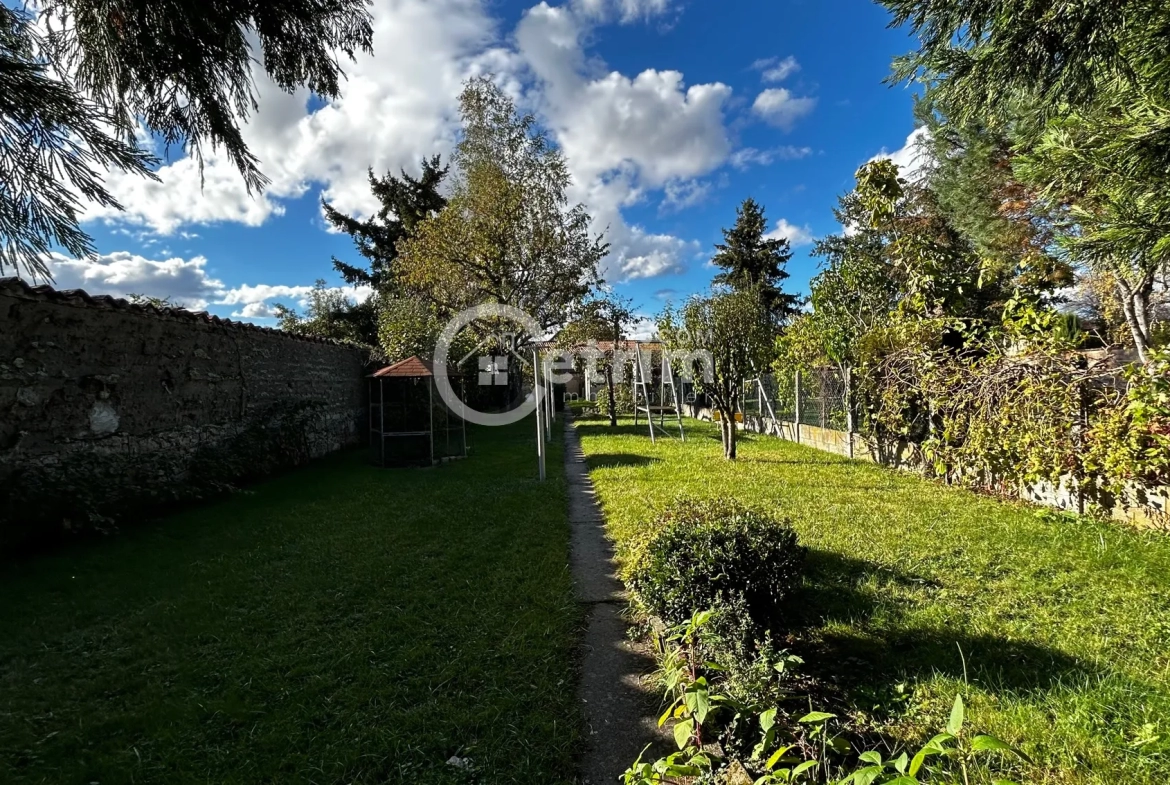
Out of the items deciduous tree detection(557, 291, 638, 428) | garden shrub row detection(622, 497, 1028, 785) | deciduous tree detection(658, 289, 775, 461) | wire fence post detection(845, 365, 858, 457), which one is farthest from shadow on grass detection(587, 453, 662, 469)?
deciduous tree detection(557, 291, 638, 428)

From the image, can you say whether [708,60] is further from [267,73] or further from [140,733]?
[140,733]

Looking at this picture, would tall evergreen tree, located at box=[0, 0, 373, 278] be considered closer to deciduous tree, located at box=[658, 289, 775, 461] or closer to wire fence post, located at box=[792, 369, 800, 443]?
deciduous tree, located at box=[658, 289, 775, 461]

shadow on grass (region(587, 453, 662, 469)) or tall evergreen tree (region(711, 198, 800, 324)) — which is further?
tall evergreen tree (region(711, 198, 800, 324))

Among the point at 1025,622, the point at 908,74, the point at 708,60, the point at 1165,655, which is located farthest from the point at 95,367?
the point at 708,60

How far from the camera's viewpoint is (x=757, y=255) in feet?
98.0

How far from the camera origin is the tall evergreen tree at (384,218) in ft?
86.0

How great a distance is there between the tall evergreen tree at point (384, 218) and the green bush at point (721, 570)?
25417mm

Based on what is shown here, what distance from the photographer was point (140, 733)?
2.44 meters

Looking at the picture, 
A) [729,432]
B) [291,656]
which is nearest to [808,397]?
[729,432]

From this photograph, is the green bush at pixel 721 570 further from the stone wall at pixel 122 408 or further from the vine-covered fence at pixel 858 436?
the stone wall at pixel 122 408

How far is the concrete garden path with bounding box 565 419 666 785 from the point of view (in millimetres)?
2277

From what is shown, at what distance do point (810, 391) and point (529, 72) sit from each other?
8868mm

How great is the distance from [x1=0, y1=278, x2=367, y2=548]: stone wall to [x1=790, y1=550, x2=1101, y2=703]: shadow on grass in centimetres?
649

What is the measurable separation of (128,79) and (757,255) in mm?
30398
